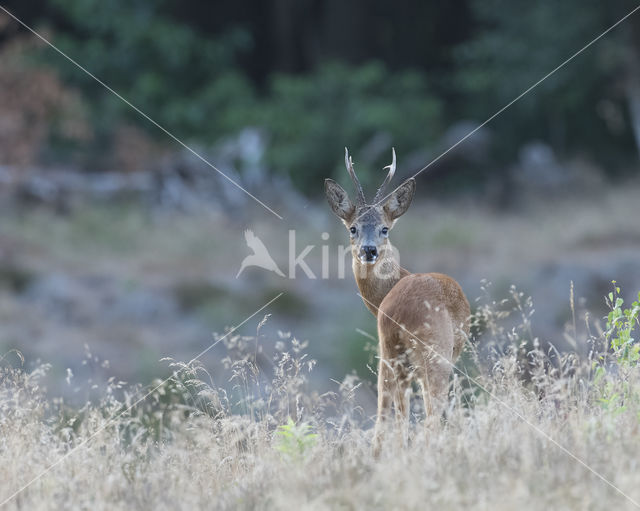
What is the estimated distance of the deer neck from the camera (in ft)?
19.8

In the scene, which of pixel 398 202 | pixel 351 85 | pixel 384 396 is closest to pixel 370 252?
pixel 398 202

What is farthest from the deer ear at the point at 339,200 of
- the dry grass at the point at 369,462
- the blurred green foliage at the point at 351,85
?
the blurred green foliage at the point at 351,85

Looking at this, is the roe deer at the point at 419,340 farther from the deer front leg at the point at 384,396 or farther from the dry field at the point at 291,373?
the dry field at the point at 291,373

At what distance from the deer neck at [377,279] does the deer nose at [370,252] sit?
6.4 inches

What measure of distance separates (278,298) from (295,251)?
5.14 ft

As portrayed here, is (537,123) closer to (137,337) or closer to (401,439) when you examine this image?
(137,337)

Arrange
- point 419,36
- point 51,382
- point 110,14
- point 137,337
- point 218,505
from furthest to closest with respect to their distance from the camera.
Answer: point 419,36, point 110,14, point 137,337, point 51,382, point 218,505

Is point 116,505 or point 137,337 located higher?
point 137,337

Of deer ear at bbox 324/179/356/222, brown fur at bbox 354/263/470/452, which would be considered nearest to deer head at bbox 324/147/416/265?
deer ear at bbox 324/179/356/222

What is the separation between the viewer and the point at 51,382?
1253 centimetres

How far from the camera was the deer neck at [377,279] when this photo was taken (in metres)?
6.02

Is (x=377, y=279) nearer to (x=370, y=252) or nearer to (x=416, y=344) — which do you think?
(x=370, y=252)

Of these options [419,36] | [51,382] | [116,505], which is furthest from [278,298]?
[116,505]

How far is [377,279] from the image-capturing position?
6.05 meters
